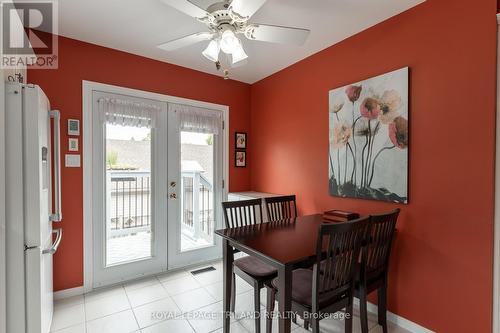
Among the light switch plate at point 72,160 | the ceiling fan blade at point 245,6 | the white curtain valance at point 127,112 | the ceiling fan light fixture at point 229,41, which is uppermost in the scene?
the ceiling fan blade at point 245,6

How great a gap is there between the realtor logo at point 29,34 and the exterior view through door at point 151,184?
52 cm

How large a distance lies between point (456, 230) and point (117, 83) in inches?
132

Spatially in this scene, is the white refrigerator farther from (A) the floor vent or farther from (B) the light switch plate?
(A) the floor vent

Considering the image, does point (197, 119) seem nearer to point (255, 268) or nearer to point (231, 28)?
point (231, 28)

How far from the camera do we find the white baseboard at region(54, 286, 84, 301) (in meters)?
2.47

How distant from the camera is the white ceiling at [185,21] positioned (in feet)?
6.48

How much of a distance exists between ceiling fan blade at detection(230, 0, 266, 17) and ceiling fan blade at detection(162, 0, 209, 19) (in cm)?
19

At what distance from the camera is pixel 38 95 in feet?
5.07

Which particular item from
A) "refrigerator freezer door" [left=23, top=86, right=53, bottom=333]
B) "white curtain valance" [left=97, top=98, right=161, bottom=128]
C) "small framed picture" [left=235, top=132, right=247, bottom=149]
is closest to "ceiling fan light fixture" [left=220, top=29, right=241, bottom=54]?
"refrigerator freezer door" [left=23, top=86, right=53, bottom=333]

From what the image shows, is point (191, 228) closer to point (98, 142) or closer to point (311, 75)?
point (98, 142)

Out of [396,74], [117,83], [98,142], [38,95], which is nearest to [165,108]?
[117,83]

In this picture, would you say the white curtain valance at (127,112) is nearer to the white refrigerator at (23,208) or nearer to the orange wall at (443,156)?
the white refrigerator at (23,208)

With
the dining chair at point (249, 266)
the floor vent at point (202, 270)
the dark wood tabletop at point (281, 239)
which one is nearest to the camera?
the dark wood tabletop at point (281, 239)

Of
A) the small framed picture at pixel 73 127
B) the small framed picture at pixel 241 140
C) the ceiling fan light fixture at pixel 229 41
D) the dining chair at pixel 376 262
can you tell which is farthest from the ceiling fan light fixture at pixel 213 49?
the small framed picture at pixel 241 140
